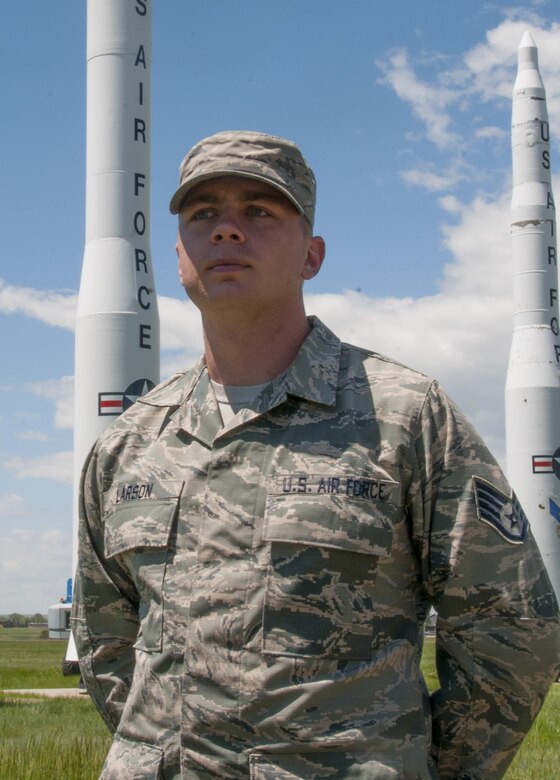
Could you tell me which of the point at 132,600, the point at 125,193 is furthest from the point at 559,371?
the point at 132,600

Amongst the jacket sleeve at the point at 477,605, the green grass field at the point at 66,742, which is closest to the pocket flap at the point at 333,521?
A: the jacket sleeve at the point at 477,605

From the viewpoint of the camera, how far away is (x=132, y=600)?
291cm

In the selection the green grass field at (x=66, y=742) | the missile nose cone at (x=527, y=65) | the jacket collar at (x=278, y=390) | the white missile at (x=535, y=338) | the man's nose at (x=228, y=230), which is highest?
the missile nose cone at (x=527, y=65)

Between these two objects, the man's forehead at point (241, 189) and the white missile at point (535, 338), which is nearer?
the man's forehead at point (241, 189)

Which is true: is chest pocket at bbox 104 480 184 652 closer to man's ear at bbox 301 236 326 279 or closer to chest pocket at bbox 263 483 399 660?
chest pocket at bbox 263 483 399 660

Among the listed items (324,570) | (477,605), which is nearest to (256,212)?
(324,570)

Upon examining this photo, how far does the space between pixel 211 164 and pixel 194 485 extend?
80cm

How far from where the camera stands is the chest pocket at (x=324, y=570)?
2.37 m

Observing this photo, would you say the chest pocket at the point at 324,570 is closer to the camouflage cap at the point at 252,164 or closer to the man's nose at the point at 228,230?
the man's nose at the point at 228,230

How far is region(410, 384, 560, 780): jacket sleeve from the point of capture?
245cm

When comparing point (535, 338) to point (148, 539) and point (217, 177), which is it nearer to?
point (217, 177)

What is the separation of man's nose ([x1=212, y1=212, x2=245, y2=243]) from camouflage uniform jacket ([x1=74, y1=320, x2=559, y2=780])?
0.34m

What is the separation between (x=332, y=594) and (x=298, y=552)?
12cm

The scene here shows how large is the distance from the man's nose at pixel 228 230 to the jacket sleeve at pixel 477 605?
2.07ft
